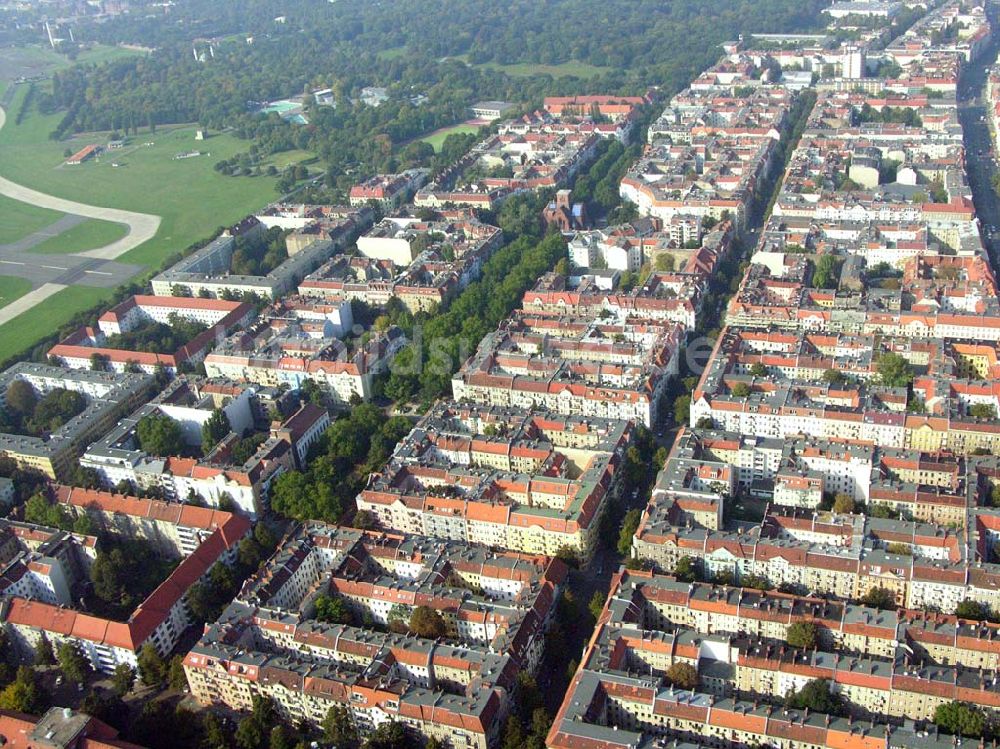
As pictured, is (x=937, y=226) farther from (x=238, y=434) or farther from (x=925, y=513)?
(x=238, y=434)

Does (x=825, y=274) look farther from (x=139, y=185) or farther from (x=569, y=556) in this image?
(x=139, y=185)

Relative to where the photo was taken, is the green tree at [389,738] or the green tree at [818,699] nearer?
the green tree at [818,699]

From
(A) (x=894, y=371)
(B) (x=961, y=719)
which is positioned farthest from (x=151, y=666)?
(A) (x=894, y=371)

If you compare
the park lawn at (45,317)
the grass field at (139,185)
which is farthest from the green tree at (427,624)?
the grass field at (139,185)

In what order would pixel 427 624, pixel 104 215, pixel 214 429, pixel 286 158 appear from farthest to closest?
pixel 286 158 < pixel 104 215 < pixel 214 429 < pixel 427 624

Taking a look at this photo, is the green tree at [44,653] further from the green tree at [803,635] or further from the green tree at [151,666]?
the green tree at [803,635]
